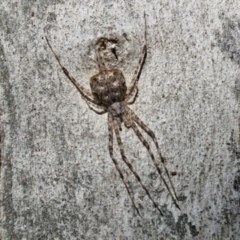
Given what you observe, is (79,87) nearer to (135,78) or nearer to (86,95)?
(86,95)

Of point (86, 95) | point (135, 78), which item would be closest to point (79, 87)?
point (86, 95)

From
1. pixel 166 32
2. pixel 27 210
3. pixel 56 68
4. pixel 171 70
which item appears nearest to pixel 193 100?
pixel 171 70

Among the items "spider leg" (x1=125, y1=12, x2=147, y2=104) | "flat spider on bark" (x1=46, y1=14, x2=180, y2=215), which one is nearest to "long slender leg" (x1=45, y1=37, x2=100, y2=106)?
"flat spider on bark" (x1=46, y1=14, x2=180, y2=215)

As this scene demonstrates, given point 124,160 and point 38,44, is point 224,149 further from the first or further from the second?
→ point 38,44

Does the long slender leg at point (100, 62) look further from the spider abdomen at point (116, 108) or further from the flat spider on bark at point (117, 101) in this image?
the spider abdomen at point (116, 108)

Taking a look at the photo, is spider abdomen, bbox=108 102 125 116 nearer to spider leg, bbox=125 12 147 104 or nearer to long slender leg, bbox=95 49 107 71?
spider leg, bbox=125 12 147 104
